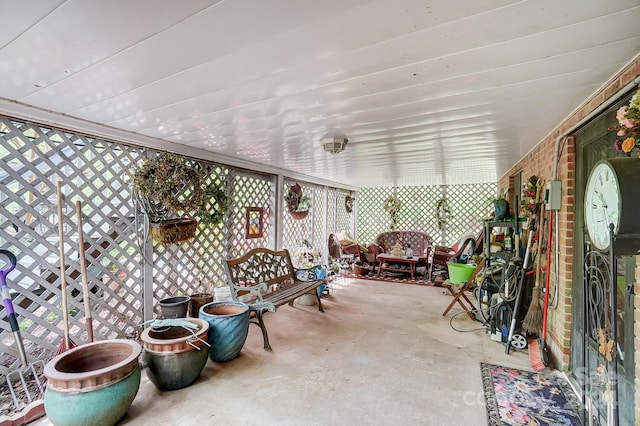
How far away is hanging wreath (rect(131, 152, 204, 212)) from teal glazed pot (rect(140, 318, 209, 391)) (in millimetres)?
1197

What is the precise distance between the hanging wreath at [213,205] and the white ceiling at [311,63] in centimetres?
100

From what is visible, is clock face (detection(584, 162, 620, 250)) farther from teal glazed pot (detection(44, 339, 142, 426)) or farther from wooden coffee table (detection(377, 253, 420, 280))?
wooden coffee table (detection(377, 253, 420, 280))

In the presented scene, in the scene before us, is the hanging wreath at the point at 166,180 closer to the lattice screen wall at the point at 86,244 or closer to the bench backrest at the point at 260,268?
the lattice screen wall at the point at 86,244

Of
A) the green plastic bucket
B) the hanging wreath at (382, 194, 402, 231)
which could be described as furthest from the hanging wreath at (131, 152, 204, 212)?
the hanging wreath at (382, 194, 402, 231)

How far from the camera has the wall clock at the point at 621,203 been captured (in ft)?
3.68

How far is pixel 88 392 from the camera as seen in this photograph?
1655 millimetres

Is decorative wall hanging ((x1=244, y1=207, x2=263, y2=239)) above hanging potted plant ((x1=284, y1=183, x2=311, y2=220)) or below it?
below

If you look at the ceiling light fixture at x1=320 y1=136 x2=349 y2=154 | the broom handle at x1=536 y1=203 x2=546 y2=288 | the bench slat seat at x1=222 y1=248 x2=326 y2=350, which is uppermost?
the ceiling light fixture at x1=320 y1=136 x2=349 y2=154

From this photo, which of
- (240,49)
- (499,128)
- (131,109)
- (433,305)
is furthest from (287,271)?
(240,49)

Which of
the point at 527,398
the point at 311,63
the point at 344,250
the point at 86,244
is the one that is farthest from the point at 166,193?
the point at 344,250

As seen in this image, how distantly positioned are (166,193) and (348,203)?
5856 mm

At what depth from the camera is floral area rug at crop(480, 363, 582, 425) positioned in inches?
73.8

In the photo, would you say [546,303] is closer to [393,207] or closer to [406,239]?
[406,239]

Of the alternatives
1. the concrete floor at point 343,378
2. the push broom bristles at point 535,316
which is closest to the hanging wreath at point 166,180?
the concrete floor at point 343,378
